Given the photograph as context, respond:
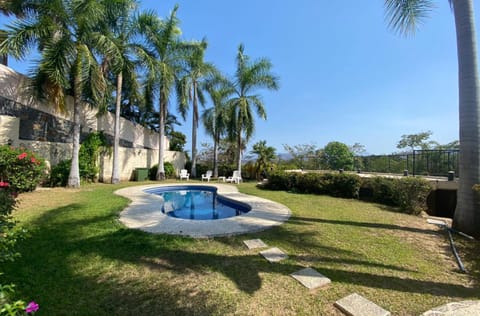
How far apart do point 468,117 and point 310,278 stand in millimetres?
5411

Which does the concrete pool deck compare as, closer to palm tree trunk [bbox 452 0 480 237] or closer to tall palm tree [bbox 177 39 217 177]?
palm tree trunk [bbox 452 0 480 237]

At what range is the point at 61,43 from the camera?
335 inches

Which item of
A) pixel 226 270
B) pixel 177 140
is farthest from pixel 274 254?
pixel 177 140

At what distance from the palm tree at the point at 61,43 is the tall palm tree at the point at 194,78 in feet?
19.7

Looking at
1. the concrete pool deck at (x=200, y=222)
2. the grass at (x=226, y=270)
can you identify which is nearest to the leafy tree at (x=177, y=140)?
the concrete pool deck at (x=200, y=222)

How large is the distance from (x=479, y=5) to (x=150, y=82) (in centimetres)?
1452

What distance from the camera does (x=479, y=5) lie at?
5.11 meters

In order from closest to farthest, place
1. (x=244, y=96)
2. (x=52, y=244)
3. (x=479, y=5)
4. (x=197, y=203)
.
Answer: (x=52, y=244), (x=479, y=5), (x=197, y=203), (x=244, y=96)

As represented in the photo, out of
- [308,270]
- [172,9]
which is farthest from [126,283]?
[172,9]

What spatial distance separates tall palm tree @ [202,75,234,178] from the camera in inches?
592

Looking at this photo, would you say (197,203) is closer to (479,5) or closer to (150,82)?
(150,82)

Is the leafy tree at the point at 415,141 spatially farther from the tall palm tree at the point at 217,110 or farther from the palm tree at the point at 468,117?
the palm tree at the point at 468,117

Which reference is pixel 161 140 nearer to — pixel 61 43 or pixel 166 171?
pixel 166 171

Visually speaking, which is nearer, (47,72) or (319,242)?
(319,242)
